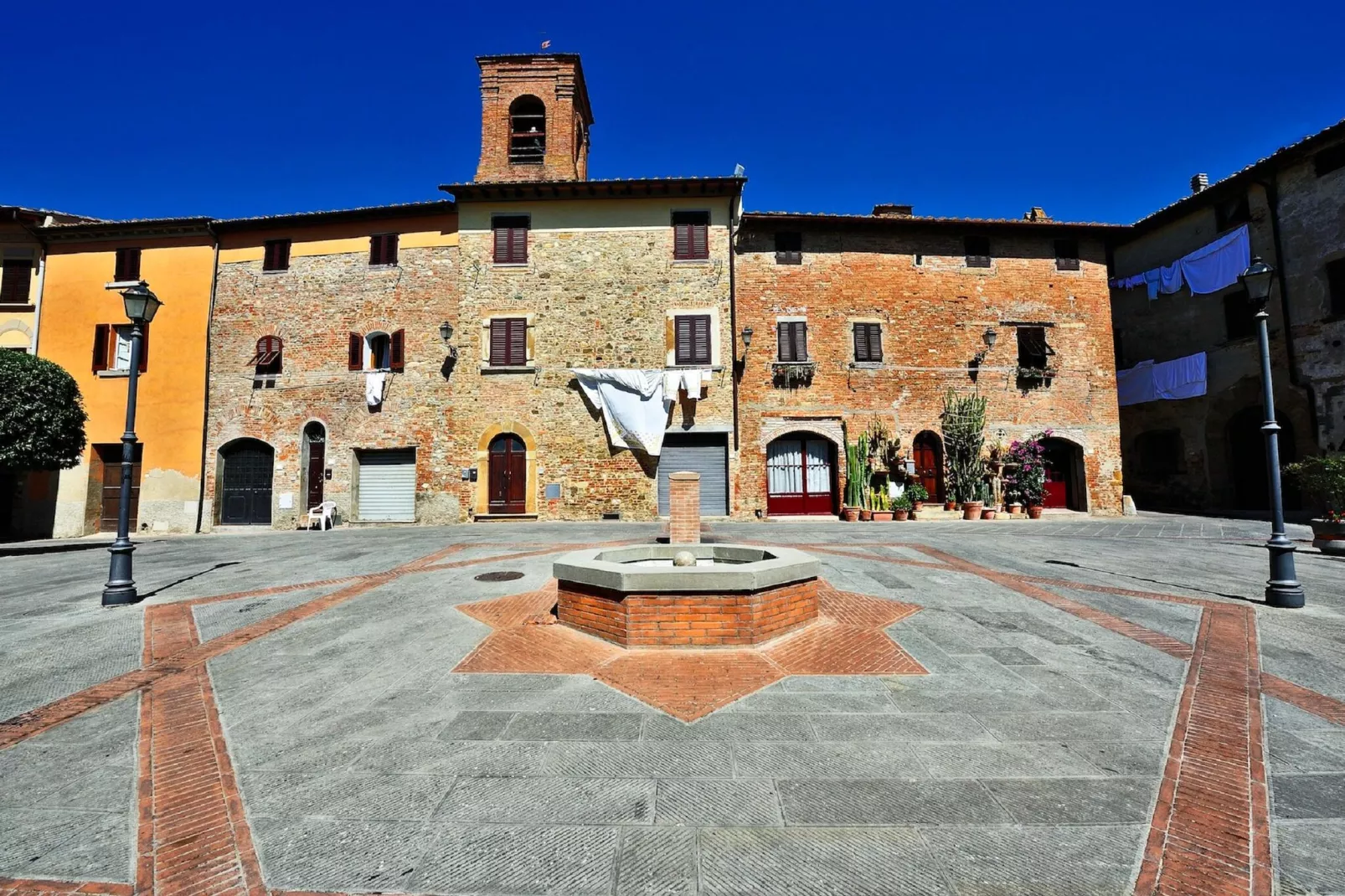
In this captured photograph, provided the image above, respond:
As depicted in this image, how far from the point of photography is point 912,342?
18500 mm

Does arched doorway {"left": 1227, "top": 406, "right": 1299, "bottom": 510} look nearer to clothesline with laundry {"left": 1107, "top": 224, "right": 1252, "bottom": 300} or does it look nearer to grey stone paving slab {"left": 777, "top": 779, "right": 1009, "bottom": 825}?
clothesline with laundry {"left": 1107, "top": 224, "right": 1252, "bottom": 300}

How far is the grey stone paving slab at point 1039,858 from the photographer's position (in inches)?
85.6

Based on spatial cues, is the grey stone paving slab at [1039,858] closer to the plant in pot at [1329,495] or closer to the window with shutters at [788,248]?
the plant in pot at [1329,495]

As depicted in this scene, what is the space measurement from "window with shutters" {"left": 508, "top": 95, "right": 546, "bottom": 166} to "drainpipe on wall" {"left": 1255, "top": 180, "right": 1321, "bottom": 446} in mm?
23517

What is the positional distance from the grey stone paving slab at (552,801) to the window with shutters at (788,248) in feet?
58.4

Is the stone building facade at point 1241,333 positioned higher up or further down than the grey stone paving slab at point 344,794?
higher up

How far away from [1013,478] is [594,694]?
18233 mm

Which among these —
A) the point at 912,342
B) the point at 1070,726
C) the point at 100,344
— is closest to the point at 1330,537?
the point at 912,342

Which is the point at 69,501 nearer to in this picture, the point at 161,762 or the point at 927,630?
the point at 161,762

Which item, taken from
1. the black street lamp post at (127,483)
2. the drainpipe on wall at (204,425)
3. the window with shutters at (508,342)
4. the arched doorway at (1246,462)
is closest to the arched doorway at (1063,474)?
the arched doorway at (1246,462)

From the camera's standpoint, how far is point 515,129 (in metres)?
20.4

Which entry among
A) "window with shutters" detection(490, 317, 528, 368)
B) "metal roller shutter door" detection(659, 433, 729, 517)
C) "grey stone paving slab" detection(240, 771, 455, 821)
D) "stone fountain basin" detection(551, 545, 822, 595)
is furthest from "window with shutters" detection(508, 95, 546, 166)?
"grey stone paving slab" detection(240, 771, 455, 821)

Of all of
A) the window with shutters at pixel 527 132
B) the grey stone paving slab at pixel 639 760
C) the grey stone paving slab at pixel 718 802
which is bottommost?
the grey stone paving slab at pixel 718 802

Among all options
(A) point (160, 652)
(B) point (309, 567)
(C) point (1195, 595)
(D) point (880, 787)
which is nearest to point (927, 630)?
(D) point (880, 787)
